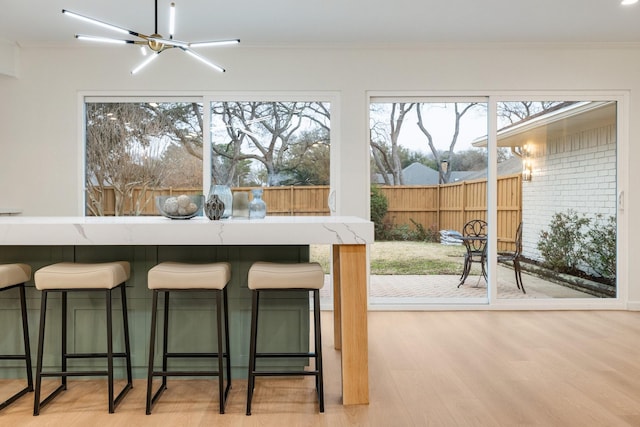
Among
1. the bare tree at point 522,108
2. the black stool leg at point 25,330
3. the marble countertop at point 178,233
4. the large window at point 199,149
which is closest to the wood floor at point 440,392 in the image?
the black stool leg at point 25,330

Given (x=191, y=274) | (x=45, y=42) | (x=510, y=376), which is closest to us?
(x=191, y=274)

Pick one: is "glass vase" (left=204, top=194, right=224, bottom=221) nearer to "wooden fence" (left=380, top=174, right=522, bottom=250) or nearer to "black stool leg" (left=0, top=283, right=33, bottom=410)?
"black stool leg" (left=0, top=283, right=33, bottom=410)

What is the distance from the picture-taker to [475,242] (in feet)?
16.1

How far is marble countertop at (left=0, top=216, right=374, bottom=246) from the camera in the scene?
2.45m

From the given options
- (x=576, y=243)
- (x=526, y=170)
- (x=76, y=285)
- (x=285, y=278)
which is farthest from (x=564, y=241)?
(x=76, y=285)

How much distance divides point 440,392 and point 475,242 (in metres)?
2.52

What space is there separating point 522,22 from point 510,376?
306 centimetres

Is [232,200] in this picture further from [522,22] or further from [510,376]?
[522,22]

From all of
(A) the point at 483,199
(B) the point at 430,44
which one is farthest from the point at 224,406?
(B) the point at 430,44

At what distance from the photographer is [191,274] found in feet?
7.93

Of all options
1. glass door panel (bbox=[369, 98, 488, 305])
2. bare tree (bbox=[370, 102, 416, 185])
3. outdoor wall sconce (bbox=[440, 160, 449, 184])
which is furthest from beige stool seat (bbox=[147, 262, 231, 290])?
outdoor wall sconce (bbox=[440, 160, 449, 184])

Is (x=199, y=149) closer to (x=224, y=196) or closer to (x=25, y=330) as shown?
(x=224, y=196)

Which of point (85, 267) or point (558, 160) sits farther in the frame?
point (558, 160)

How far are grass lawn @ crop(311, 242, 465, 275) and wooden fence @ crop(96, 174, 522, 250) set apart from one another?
0.75 feet
